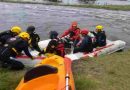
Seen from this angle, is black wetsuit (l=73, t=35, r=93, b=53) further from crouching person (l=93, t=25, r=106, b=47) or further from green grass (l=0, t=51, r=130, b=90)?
crouching person (l=93, t=25, r=106, b=47)

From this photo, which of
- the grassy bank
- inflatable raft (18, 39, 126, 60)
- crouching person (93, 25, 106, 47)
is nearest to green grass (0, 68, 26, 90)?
inflatable raft (18, 39, 126, 60)

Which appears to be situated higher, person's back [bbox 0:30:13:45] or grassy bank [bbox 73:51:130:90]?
person's back [bbox 0:30:13:45]

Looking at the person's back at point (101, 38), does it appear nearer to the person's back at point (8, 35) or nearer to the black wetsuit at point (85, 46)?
Result: the black wetsuit at point (85, 46)

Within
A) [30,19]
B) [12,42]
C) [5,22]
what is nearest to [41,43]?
[12,42]

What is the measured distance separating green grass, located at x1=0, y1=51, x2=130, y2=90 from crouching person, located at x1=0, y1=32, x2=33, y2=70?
33cm

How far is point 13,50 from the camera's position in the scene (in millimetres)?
12070

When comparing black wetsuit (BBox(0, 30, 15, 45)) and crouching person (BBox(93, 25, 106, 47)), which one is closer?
black wetsuit (BBox(0, 30, 15, 45))

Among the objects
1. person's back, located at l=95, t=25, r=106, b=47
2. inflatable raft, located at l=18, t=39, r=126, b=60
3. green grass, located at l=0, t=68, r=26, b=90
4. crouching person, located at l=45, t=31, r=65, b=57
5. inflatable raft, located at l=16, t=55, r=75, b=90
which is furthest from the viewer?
person's back, located at l=95, t=25, r=106, b=47

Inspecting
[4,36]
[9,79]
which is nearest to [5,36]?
[4,36]

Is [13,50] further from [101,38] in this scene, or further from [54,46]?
[101,38]

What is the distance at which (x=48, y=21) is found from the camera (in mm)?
→ 32688

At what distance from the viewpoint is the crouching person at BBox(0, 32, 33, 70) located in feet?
39.4

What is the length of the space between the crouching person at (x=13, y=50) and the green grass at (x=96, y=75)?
1.07 ft

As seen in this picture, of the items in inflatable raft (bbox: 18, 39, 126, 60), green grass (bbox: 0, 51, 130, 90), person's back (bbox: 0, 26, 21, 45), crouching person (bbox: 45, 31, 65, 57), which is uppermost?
person's back (bbox: 0, 26, 21, 45)
